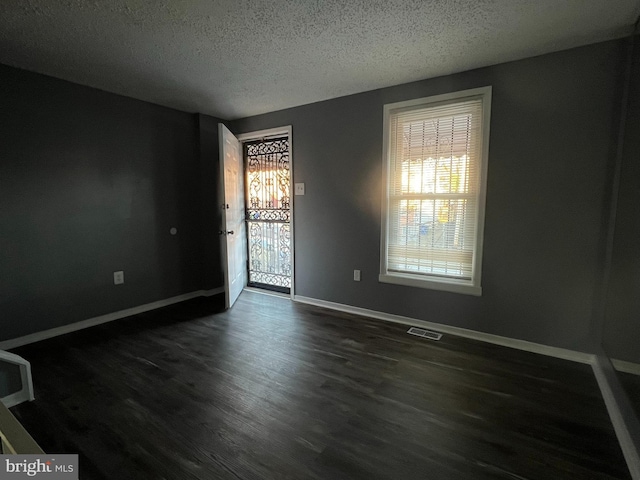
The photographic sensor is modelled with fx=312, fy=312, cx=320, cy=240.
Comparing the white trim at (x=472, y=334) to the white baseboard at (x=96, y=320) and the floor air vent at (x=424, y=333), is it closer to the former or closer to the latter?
the floor air vent at (x=424, y=333)

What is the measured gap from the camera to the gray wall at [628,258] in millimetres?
1645

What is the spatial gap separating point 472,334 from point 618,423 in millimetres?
1177

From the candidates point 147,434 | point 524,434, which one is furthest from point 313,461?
point 524,434

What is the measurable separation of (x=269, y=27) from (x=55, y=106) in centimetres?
225

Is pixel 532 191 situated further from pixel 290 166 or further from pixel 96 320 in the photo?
pixel 96 320

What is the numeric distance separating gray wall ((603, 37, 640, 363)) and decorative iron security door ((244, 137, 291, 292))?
308 centimetres

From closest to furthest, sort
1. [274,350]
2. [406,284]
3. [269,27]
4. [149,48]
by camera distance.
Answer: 1. [269,27]
2. [149,48]
3. [274,350]
4. [406,284]

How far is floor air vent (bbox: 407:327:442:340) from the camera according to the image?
113 inches

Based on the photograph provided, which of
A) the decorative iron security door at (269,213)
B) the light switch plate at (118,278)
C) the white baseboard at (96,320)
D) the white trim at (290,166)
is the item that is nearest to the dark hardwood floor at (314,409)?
the white baseboard at (96,320)

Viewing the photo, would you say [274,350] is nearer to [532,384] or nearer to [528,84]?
[532,384]

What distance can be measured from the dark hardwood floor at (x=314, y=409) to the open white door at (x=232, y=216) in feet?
2.88

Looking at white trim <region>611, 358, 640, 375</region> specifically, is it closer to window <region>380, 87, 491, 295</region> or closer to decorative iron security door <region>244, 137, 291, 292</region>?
window <region>380, 87, 491, 295</region>

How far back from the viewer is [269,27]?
204 centimetres

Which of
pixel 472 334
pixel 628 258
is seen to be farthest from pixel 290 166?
pixel 628 258
